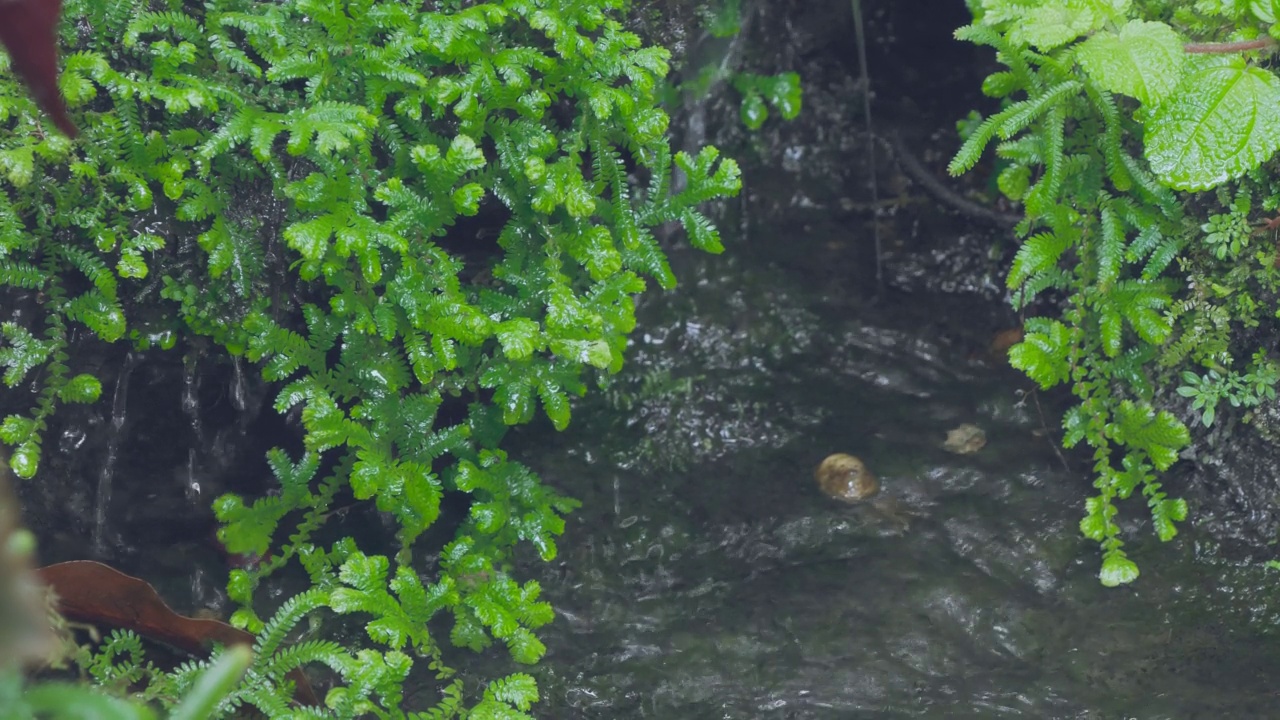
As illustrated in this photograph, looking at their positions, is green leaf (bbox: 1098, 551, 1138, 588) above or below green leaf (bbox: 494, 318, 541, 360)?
below

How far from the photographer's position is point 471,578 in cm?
290

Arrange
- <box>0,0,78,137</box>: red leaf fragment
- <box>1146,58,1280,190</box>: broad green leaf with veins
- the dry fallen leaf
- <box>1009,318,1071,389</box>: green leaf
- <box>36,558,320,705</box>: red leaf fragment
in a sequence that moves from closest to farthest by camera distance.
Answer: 1. <box>0,0,78,137</box>: red leaf fragment
2. <box>36,558,320,705</box>: red leaf fragment
3. <box>1146,58,1280,190</box>: broad green leaf with veins
4. <box>1009,318,1071,389</box>: green leaf
5. the dry fallen leaf

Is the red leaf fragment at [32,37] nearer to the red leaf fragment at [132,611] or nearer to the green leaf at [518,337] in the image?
the green leaf at [518,337]

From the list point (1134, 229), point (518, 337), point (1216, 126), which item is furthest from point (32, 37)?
point (1134, 229)

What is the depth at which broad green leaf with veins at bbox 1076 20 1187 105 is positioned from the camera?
268cm

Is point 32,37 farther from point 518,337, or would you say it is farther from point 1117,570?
point 1117,570

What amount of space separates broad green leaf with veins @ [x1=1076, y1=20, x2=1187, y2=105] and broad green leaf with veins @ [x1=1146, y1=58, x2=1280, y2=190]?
0.11 meters

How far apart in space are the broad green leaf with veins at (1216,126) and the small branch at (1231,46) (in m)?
0.04

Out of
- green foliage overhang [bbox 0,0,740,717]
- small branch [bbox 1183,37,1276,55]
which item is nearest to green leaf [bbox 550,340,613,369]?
green foliage overhang [bbox 0,0,740,717]

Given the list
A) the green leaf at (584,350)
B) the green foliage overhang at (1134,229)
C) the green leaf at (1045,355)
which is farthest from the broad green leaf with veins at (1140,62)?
the green leaf at (584,350)

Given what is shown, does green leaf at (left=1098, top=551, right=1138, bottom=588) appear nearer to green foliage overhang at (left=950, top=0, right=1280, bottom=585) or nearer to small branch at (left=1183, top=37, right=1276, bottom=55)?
green foliage overhang at (left=950, top=0, right=1280, bottom=585)

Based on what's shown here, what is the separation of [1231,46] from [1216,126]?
291 millimetres

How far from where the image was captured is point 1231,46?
9.21 ft

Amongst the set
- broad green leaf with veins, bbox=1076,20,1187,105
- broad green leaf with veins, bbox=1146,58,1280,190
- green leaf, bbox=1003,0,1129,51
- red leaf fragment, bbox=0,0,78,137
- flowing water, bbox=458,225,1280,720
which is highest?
green leaf, bbox=1003,0,1129,51
